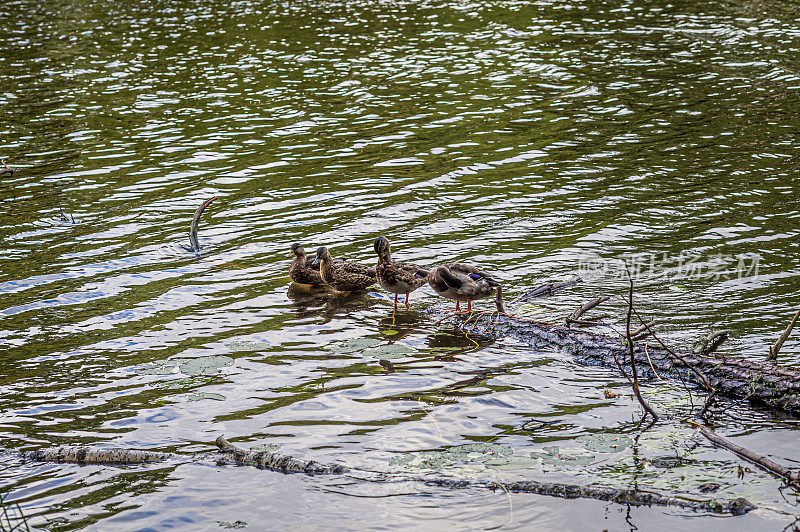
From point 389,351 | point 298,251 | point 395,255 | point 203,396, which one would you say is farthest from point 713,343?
point 298,251

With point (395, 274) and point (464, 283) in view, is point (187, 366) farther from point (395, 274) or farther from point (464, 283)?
point (464, 283)

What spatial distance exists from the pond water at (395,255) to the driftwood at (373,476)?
0.38 feet

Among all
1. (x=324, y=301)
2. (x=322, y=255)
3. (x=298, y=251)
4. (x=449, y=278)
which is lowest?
(x=324, y=301)

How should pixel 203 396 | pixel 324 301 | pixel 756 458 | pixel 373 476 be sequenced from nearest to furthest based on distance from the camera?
1. pixel 756 458
2. pixel 373 476
3. pixel 203 396
4. pixel 324 301

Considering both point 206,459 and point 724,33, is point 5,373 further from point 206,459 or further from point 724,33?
point 724,33

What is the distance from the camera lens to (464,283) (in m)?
11.3

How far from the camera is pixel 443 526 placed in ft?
23.5

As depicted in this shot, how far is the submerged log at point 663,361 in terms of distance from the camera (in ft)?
27.9

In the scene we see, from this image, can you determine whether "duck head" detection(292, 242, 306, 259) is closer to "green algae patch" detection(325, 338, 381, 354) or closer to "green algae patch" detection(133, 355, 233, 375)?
"green algae patch" detection(325, 338, 381, 354)

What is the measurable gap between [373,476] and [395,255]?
22.0 ft

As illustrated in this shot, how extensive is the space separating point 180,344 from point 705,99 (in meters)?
17.5

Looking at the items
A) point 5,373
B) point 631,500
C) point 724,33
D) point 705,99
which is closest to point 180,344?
point 5,373

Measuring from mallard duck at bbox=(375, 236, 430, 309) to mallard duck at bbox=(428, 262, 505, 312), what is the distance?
687 millimetres

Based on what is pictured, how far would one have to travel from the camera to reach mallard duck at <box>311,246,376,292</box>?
1320 centimetres
